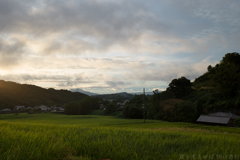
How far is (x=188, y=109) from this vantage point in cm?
4203

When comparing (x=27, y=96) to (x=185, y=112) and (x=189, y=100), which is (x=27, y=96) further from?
(x=185, y=112)

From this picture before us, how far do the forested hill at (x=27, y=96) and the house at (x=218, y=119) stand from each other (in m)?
90.0

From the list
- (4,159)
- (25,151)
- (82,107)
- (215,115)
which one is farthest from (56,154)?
(82,107)

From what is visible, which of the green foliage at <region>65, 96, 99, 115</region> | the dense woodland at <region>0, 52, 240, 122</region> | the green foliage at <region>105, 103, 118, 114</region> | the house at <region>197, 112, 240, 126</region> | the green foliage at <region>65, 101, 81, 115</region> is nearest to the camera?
the house at <region>197, 112, 240, 126</region>

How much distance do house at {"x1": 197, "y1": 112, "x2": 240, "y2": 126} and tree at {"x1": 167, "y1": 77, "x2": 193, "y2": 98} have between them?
25.5 meters

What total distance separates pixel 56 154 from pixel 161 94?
58.4 metres

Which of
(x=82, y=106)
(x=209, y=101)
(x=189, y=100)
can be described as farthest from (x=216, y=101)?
(x=82, y=106)

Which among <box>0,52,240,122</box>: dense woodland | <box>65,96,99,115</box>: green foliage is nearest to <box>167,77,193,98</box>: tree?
<box>0,52,240,122</box>: dense woodland

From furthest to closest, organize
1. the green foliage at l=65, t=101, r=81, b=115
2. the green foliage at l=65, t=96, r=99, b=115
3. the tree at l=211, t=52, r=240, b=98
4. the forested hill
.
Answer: the forested hill, the green foliage at l=65, t=96, r=99, b=115, the green foliage at l=65, t=101, r=81, b=115, the tree at l=211, t=52, r=240, b=98

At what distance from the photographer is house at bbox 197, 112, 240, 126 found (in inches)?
1352

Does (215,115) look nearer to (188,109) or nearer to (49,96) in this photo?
(188,109)

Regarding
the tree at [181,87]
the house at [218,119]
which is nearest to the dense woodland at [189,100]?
the tree at [181,87]

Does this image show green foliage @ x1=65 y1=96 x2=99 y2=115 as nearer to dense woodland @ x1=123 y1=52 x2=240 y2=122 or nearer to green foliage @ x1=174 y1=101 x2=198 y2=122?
dense woodland @ x1=123 y1=52 x2=240 y2=122

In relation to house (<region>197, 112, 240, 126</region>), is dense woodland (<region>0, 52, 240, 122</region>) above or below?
above
